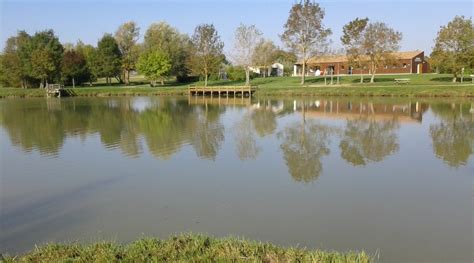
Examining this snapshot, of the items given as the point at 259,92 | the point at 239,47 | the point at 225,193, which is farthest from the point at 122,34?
the point at 225,193

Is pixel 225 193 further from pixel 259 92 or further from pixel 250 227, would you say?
pixel 259 92

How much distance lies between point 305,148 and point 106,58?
1979 inches

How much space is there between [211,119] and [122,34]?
4494cm

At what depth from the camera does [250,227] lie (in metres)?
7.30

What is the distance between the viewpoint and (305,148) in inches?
585

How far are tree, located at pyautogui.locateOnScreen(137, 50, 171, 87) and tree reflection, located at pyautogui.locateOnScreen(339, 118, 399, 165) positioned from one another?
3789 cm

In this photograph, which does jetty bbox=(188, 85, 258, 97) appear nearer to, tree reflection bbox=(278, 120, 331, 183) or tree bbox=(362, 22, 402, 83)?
tree bbox=(362, 22, 402, 83)

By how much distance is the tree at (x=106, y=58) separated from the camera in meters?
60.0

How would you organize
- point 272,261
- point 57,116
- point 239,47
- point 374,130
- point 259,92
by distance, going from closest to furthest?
point 272,261 < point 374,130 < point 57,116 < point 259,92 < point 239,47

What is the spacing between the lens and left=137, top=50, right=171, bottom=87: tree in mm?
56344

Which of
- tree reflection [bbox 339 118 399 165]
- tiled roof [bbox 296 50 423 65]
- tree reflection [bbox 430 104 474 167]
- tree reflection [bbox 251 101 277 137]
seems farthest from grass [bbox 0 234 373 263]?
tiled roof [bbox 296 50 423 65]

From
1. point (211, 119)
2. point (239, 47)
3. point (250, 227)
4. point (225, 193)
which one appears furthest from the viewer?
point (239, 47)

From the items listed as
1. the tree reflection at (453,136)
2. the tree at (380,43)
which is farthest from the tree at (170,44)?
the tree reflection at (453,136)

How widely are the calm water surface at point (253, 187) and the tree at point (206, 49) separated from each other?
36261mm
